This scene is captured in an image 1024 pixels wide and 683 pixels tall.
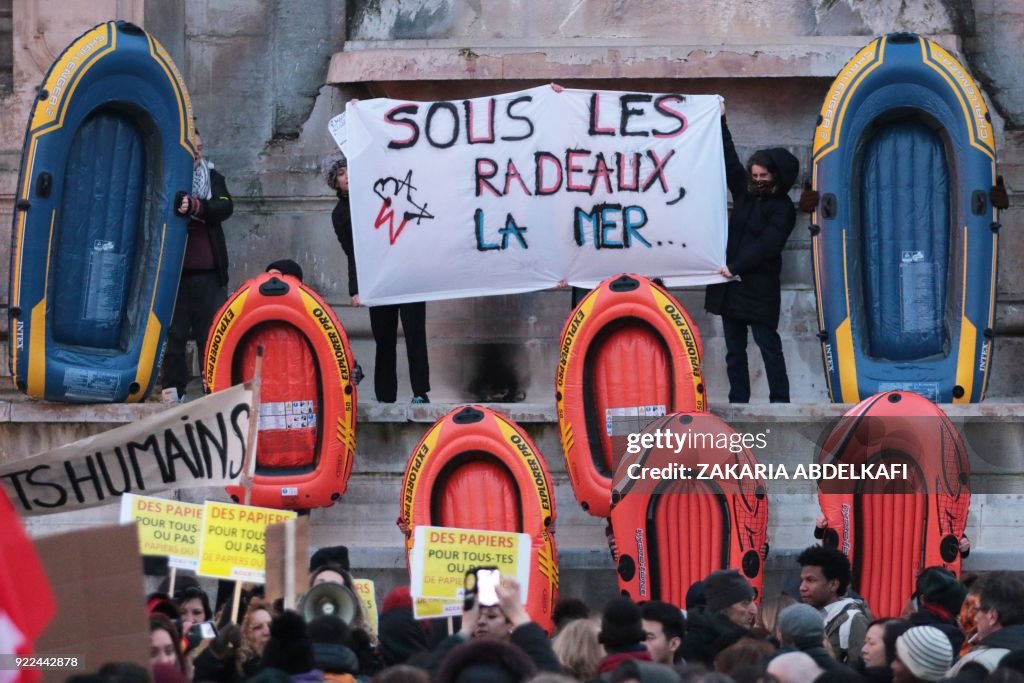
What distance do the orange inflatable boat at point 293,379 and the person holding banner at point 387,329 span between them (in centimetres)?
101

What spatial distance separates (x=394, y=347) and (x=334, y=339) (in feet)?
3.79

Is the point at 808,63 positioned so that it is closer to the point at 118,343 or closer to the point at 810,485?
the point at 810,485

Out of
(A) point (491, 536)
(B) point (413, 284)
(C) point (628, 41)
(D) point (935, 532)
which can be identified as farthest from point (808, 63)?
(A) point (491, 536)

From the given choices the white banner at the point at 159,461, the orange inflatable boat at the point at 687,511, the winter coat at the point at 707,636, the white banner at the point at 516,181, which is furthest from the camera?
the white banner at the point at 516,181

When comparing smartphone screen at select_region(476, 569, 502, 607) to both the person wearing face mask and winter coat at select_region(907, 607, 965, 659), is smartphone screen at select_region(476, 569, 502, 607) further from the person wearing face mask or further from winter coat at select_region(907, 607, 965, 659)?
the person wearing face mask

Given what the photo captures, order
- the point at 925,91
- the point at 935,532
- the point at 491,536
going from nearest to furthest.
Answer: the point at 491,536 < the point at 935,532 < the point at 925,91

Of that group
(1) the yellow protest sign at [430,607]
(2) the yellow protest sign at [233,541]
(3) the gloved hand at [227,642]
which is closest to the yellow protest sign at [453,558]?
(1) the yellow protest sign at [430,607]

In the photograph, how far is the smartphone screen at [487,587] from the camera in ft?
28.2

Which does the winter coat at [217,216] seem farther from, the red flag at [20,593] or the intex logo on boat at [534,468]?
the red flag at [20,593]

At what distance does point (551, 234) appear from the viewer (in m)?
13.8

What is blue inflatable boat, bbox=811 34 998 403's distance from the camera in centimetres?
1342

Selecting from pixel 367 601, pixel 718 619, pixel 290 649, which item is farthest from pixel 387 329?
pixel 290 649

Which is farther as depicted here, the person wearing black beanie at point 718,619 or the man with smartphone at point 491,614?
the person wearing black beanie at point 718,619

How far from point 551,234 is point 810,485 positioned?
2154mm
